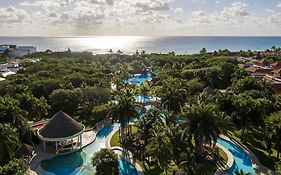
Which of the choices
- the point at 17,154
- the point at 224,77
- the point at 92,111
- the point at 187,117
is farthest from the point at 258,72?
the point at 17,154

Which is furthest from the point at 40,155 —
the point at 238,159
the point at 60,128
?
the point at 238,159

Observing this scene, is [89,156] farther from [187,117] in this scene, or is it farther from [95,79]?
[95,79]

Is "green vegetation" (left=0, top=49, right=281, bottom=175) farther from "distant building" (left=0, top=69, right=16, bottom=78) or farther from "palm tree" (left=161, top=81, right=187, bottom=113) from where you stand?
"distant building" (left=0, top=69, right=16, bottom=78)

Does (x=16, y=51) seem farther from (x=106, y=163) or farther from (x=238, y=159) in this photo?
(x=238, y=159)

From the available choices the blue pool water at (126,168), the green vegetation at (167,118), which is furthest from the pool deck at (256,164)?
the blue pool water at (126,168)

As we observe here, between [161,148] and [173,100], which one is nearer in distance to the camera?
[161,148]


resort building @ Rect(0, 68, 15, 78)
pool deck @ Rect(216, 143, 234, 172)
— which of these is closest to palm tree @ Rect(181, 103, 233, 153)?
pool deck @ Rect(216, 143, 234, 172)
